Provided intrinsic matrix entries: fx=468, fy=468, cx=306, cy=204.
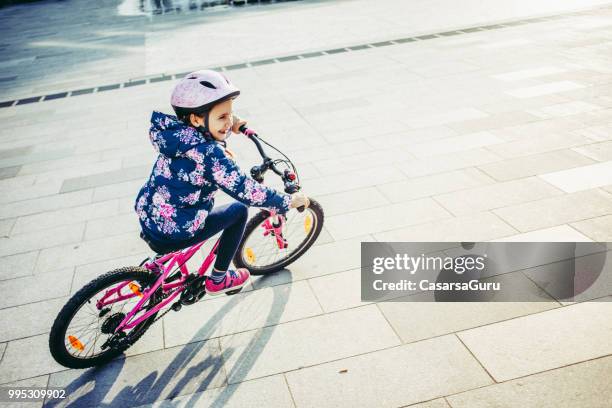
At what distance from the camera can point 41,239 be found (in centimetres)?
521

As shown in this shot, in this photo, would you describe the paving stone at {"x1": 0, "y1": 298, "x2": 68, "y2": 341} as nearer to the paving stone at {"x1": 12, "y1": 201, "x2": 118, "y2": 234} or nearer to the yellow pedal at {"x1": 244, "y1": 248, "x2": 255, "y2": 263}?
the paving stone at {"x1": 12, "y1": 201, "x2": 118, "y2": 234}

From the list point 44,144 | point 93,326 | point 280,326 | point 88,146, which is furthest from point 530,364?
point 44,144

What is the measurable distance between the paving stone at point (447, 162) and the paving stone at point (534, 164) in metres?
0.18

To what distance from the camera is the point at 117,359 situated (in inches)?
142

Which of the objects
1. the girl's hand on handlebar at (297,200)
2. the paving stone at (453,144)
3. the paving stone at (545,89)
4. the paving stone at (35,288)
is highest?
the girl's hand on handlebar at (297,200)

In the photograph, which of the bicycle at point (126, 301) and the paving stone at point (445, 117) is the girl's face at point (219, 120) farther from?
the paving stone at point (445, 117)

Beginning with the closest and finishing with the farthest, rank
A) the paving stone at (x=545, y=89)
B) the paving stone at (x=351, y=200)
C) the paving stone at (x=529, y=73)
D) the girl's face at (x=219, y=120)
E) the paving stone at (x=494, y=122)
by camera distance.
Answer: the girl's face at (x=219, y=120) → the paving stone at (x=351, y=200) → the paving stone at (x=494, y=122) → the paving stone at (x=545, y=89) → the paving stone at (x=529, y=73)

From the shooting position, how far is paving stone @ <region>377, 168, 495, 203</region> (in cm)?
545

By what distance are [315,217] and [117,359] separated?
204cm

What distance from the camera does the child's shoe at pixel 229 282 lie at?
3869mm

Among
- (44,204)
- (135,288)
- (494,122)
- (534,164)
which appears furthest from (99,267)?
(494,122)

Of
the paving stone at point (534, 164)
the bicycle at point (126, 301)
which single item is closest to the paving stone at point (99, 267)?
the bicycle at point (126, 301)

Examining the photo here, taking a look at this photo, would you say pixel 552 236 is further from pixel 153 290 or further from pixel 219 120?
pixel 153 290

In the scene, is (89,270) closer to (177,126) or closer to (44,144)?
(177,126)
